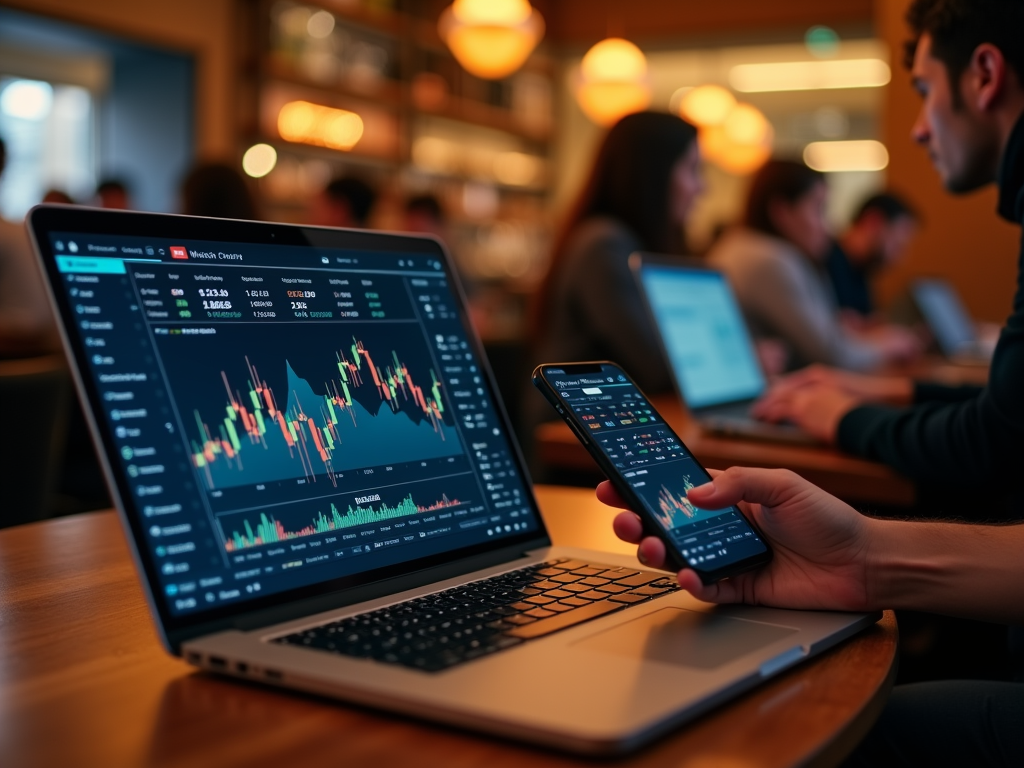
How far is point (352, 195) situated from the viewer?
4699 millimetres

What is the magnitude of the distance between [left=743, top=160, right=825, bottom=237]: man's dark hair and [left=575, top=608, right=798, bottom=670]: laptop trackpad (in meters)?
3.08

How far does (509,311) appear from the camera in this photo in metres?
7.62

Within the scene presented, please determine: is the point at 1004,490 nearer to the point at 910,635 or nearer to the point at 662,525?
the point at 662,525

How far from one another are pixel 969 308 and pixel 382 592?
498 cm

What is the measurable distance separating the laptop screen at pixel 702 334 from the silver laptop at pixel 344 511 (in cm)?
107

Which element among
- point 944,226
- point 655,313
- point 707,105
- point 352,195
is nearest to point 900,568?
point 655,313

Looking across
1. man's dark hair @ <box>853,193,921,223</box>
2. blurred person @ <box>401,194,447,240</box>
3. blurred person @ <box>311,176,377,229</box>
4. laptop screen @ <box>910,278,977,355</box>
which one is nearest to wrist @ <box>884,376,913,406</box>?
laptop screen @ <box>910,278,977,355</box>

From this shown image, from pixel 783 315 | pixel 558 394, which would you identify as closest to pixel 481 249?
pixel 783 315

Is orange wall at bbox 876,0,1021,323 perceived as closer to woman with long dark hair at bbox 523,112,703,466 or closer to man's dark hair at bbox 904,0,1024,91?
woman with long dark hair at bbox 523,112,703,466

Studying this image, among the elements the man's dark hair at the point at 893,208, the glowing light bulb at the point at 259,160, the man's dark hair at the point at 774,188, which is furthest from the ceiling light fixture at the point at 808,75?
the man's dark hair at the point at 774,188

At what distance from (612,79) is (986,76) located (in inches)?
207

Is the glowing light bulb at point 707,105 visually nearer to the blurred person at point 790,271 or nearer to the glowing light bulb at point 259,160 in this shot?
the glowing light bulb at point 259,160

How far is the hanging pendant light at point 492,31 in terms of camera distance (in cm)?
512

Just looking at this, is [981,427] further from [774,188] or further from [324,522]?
[774,188]
